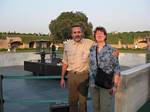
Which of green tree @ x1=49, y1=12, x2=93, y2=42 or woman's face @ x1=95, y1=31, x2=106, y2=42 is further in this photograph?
green tree @ x1=49, y1=12, x2=93, y2=42

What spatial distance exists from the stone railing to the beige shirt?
77cm

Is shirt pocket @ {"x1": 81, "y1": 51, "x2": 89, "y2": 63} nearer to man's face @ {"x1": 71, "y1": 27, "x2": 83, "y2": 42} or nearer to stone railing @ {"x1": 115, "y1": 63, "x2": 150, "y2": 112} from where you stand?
man's face @ {"x1": 71, "y1": 27, "x2": 83, "y2": 42}

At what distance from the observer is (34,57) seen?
30.7 m

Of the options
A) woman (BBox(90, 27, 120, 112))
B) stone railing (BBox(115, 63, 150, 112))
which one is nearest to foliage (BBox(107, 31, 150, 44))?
stone railing (BBox(115, 63, 150, 112))

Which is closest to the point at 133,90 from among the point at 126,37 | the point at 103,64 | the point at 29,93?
the point at 103,64

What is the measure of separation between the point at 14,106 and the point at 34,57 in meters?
22.1

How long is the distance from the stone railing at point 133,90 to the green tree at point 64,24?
145ft

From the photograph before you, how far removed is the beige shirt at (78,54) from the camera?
4543mm

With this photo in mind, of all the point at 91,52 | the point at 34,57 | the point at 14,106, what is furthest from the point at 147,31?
the point at 91,52

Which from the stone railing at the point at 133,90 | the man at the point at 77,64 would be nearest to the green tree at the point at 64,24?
the stone railing at the point at 133,90

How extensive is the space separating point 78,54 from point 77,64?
0.15m

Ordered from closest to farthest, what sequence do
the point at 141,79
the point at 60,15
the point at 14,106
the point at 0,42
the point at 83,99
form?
the point at 83,99 < the point at 141,79 < the point at 14,106 < the point at 60,15 < the point at 0,42

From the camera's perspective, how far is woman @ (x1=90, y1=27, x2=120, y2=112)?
4.23m

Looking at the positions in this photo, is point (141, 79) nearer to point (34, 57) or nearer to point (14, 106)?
point (14, 106)
